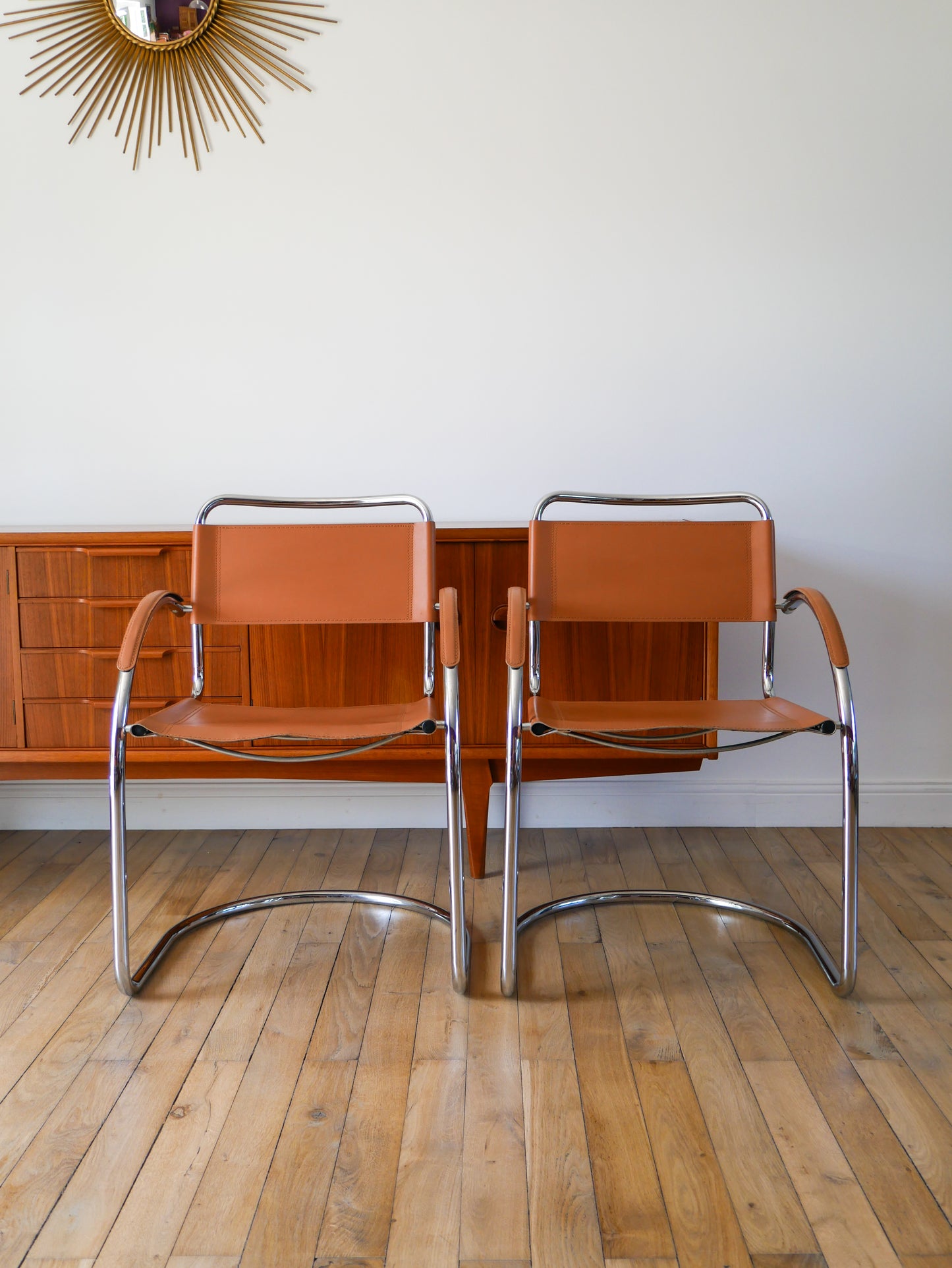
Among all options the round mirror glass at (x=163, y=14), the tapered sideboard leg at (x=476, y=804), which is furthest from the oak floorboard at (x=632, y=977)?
the round mirror glass at (x=163, y=14)

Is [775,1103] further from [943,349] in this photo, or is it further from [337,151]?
[337,151]

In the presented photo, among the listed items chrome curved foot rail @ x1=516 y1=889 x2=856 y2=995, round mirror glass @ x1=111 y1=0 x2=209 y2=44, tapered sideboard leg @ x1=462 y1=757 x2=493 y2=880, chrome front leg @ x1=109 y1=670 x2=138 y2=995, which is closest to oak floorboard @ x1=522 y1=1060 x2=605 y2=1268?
chrome curved foot rail @ x1=516 y1=889 x2=856 y2=995

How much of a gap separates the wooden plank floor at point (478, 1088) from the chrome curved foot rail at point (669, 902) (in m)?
0.03

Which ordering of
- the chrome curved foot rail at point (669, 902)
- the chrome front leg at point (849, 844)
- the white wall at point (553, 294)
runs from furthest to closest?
the white wall at point (553, 294), the chrome curved foot rail at point (669, 902), the chrome front leg at point (849, 844)

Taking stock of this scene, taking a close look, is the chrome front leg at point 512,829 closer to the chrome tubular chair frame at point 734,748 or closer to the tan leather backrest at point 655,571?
the chrome tubular chair frame at point 734,748

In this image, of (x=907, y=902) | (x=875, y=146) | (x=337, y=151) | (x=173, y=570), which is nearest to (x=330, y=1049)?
(x=173, y=570)

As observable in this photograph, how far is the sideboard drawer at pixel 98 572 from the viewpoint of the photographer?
2.08m

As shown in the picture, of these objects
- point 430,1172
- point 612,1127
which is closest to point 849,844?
point 612,1127

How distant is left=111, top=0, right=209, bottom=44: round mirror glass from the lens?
2383 millimetres

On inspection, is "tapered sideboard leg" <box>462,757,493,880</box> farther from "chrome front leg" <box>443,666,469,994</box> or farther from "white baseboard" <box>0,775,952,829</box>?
"chrome front leg" <box>443,666,469,994</box>

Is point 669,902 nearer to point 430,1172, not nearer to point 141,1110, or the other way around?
point 430,1172

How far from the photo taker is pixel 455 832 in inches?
61.9

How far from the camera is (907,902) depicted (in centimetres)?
202

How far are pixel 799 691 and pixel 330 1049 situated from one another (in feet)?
5.23
